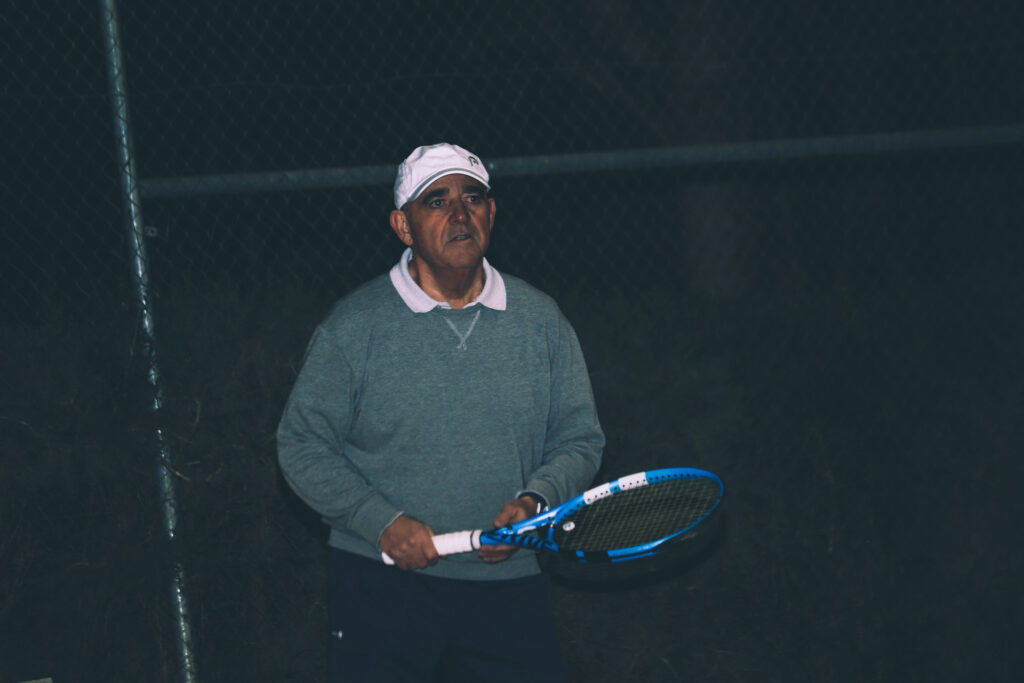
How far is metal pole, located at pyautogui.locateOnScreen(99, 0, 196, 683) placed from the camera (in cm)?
443

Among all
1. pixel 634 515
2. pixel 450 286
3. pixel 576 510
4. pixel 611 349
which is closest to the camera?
pixel 576 510

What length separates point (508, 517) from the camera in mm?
3113

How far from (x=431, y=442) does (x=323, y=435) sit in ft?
1.01

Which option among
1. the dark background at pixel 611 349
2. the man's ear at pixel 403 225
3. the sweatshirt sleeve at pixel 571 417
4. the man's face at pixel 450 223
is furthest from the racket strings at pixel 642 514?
the dark background at pixel 611 349

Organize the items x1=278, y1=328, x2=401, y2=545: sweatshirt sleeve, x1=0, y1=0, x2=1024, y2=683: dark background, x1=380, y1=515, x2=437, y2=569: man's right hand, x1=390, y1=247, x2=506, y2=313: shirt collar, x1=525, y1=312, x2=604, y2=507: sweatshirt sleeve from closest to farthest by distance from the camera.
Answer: x1=380, y1=515, x2=437, y2=569: man's right hand
x1=278, y1=328, x2=401, y2=545: sweatshirt sleeve
x1=390, y1=247, x2=506, y2=313: shirt collar
x1=525, y1=312, x2=604, y2=507: sweatshirt sleeve
x1=0, y1=0, x2=1024, y2=683: dark background

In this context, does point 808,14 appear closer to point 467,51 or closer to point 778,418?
point 467,51

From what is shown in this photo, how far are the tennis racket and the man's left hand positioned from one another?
3cm

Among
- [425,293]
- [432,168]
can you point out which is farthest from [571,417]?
[432,168]

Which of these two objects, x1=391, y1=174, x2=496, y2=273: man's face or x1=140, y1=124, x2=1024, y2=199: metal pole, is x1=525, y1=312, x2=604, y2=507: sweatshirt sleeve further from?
x1=140, y1=124, x2=1024, y2=199: metal pole

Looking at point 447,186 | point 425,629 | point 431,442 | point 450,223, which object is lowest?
point 425,629

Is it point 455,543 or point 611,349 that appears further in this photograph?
point 611,349

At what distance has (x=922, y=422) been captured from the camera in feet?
18.0

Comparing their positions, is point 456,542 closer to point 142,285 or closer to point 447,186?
point 447,186

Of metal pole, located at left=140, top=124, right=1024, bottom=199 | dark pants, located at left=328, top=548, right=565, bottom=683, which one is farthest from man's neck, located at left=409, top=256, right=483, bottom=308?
metal pole, located at left=140, top=124, right=1024, bottom=199
